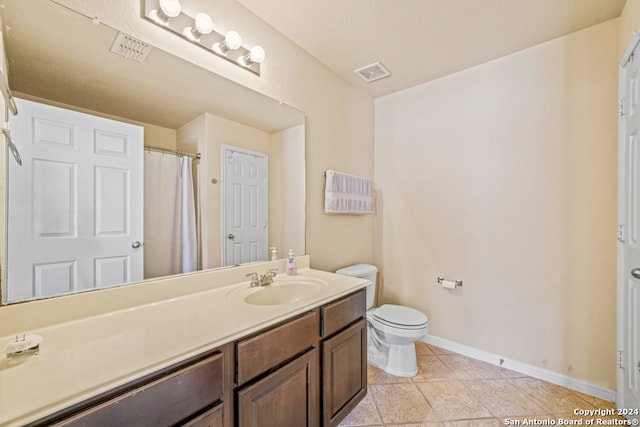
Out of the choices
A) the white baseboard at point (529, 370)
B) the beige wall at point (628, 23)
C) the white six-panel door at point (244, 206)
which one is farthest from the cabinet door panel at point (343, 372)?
the beige wall at point (628, 23)

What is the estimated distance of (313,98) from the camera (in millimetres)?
2020

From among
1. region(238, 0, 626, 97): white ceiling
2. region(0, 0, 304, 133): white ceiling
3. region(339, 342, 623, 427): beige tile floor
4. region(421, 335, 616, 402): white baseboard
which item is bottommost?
region(339, 342, 623, 427): beige tile floor

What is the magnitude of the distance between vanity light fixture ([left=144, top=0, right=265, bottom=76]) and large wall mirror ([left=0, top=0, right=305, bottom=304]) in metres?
0.14

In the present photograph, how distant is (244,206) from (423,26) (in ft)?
5.43

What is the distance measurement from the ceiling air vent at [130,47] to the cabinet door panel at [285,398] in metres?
1.44

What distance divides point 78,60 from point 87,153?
1.24ft

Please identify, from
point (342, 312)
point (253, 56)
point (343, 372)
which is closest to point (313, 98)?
point (253, 56)

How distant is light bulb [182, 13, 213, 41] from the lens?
1.27 metres

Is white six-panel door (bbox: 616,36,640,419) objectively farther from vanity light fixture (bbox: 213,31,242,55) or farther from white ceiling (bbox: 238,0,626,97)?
vanity light fixture (bbox: 213,31,242,55)

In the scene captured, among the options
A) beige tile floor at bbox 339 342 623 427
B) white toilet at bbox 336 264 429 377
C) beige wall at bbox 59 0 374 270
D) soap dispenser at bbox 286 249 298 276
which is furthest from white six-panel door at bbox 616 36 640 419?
soap dispenser at bbox 286 249 298 276

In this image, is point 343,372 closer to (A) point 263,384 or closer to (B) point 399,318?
(A) point 263,384

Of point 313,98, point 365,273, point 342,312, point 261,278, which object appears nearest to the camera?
point 342,312

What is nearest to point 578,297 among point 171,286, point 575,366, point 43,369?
point 575,366

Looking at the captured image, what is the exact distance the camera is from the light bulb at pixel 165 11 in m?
1.16
